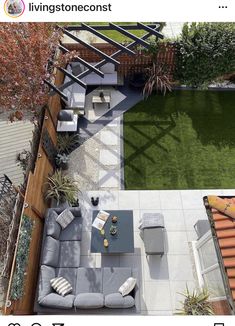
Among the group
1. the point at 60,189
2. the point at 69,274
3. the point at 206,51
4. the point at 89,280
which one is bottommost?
the point at 89,280

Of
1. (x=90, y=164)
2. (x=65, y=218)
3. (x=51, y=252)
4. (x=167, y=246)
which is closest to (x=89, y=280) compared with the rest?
(x=51, y=252)

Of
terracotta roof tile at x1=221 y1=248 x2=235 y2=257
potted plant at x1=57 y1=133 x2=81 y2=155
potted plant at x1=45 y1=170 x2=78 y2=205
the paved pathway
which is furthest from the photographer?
potted plant at x1=57 y1=133 x2=81 y2=155

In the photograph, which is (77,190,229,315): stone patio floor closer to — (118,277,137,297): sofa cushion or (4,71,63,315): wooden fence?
(118,277,137,297): sofa cushion

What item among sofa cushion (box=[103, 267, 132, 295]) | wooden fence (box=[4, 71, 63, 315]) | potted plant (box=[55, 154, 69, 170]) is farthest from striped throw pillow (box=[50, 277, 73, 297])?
potted plant (box=[55, 154, 69, 170])

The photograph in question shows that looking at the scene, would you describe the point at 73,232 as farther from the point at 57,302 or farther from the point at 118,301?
the point at 118,301

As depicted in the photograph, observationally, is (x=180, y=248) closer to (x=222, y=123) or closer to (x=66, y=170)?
(x=66, y=170)

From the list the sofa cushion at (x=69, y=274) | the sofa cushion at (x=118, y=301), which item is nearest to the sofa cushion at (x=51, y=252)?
the sofa cushion at (x=69, y=274)

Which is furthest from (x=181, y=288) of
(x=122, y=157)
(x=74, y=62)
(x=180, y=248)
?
(x=74, y=62)
